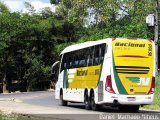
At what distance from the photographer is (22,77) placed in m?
69.9

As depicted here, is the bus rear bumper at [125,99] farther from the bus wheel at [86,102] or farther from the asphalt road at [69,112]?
the bus wheel at [86,102]

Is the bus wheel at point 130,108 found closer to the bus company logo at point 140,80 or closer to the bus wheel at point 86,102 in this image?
the bus wheel at point 86,102

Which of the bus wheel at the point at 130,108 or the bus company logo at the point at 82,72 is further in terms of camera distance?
the bus company logo at the point at 82,72

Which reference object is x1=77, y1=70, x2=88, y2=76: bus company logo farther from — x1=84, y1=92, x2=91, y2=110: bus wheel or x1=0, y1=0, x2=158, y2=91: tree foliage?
x1=0, y1=0, x2=158, y2=91: tree foliage

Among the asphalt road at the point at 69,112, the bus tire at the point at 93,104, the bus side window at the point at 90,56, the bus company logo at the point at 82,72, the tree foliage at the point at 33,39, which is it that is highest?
the tree foliage at the point at 33,39

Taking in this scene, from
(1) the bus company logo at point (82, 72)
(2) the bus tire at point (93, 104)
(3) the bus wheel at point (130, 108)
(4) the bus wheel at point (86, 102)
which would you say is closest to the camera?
(2) the bus tire at point (93, 104)

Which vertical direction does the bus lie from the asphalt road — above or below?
above

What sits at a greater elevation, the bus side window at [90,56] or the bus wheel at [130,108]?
the bus side window at [90,56]

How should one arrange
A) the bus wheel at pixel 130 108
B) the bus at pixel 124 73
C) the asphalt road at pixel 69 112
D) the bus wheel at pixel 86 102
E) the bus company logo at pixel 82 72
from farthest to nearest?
the bus company logo at pixel 82 72 → the bus wheel at pixel 86 102 → the bus wheel at pixel 130 108 → the bus at pixel 124 73 → the asphalt road at pixel 69 112

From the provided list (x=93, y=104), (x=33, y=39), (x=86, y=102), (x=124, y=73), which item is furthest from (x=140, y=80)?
(x=33, y=39)

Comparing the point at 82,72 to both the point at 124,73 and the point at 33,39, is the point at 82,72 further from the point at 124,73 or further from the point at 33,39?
the point at 33,39

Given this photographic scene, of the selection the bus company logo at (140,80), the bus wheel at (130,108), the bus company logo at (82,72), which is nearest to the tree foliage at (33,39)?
the bus company logo at (82,72)

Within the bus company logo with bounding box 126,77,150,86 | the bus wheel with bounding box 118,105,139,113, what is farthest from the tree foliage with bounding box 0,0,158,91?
the bus company logo with bounding box 126,77,150,86

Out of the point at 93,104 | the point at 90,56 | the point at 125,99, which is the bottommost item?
the point at 93,104
